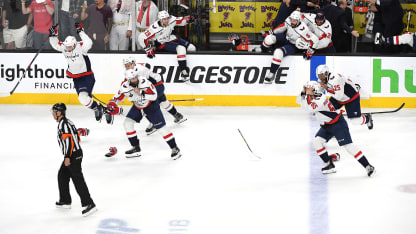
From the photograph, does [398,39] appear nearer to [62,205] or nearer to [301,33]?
[301,33]

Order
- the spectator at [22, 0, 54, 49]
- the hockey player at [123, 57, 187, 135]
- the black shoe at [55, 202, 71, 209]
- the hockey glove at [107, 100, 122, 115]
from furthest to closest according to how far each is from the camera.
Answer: the spectator at [22, 0, 54, 49] → the hockey player at [123, 57, 187, 135] → the hockey glove at [107, 100, 122, 115] → the black shoe at [55, 202, 71, 209]

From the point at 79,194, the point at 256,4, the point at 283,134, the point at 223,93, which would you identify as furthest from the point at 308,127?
the point at 79,194

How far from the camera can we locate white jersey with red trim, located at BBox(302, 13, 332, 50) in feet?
38.1

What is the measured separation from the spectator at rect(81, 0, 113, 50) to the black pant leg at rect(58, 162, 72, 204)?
5.19 meters

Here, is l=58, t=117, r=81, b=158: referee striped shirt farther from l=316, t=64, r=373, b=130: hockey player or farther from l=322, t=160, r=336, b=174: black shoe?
l=316, t=64, r=373, b=130: hockey player

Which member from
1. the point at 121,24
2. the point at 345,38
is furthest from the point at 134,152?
the point at 345,38

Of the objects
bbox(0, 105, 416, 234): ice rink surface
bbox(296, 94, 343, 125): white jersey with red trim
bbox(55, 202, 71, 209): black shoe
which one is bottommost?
bbox(0, 105, 416, 234): ice rink surface

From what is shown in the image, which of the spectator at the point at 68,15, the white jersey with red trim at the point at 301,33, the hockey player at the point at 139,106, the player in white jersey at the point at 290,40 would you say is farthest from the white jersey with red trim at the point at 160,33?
the hockey player at the point at 139,106

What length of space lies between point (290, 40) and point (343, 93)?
246 centimetres

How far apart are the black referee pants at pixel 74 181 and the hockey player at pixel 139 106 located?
1.84 meters

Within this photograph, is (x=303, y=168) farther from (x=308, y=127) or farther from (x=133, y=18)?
(x=133, y=18)

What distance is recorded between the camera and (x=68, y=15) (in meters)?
12.1

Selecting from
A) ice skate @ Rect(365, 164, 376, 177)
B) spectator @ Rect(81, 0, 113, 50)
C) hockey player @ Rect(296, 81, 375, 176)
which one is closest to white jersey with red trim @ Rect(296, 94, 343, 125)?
hockey player @ Rect(296, 81, 375, 176)

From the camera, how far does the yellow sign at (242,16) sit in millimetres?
12477
